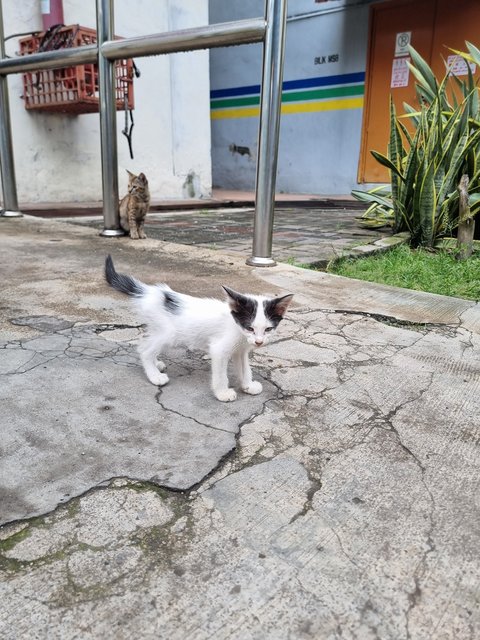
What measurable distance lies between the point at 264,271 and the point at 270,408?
1.81m

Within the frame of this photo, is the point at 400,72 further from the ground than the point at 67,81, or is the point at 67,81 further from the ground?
the point at 400,72

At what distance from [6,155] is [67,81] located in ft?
4.25

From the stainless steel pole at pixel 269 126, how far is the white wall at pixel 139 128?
436 cm

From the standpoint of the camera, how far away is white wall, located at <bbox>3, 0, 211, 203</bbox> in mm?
6500

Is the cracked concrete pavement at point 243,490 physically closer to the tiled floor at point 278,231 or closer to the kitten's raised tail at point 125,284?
the kitten's raised tail at point 125,284

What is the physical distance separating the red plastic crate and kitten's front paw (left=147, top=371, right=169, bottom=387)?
488 cm

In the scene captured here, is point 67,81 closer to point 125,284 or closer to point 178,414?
point 125,284

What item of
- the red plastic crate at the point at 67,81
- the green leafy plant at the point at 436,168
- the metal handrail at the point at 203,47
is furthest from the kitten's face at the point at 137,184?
the green leafy plant at the point at 436,168

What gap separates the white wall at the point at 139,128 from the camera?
650cm

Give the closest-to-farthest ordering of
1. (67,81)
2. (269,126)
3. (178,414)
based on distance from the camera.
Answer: (178,414) < (269,126) < (67,81)

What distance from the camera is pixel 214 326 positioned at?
1693 millimetres

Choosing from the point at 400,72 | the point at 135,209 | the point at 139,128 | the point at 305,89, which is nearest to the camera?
the point at 135,209

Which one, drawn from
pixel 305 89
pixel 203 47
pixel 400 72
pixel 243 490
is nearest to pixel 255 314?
pixel 243 490

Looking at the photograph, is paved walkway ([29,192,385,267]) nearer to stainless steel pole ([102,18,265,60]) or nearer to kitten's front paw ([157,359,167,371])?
stainless steel pole ([102,18,265,60])
